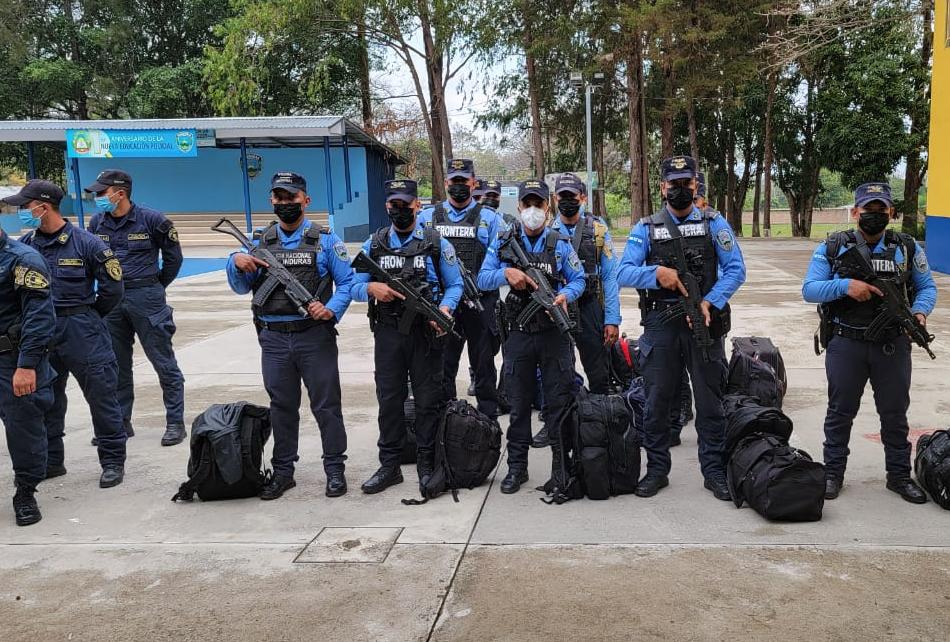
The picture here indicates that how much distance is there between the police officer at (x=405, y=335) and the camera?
189 inches

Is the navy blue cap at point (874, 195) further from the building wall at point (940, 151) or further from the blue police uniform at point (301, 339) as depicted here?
the building wall at point (940, 151)

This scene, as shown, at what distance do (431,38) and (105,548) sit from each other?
31.8 meters

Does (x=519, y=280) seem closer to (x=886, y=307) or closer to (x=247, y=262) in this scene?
(x=247, y=262)

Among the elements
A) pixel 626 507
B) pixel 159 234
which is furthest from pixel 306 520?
pixel 159 234

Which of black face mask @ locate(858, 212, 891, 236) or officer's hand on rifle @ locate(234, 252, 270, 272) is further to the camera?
officer's hand on rifle @ locate(234, 252, 270, 272)

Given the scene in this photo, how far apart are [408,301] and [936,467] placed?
301 cm

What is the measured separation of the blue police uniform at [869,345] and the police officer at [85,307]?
14.0 feet

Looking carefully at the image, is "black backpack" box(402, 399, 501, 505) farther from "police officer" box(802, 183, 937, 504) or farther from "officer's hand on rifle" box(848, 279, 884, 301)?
"officer's hand on rifle" box(848, 279, 884, 301)

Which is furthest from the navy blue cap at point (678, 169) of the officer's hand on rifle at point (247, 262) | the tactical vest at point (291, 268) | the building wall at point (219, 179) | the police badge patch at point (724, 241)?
the building wall at point (219, 179)

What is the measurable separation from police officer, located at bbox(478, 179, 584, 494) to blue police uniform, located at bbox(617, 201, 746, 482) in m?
0.39

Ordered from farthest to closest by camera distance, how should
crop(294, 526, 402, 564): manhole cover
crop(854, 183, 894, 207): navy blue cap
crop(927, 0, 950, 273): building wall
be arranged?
crop(927, 0, 950, 273): building wall, crop(854, 183, 894, 207): navy blue cap, crop(294, 526, 402, 564): manhole cover

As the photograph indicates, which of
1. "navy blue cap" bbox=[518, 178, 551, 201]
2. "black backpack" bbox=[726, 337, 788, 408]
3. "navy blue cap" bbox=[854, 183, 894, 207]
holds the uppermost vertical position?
"navy blue cap" bbox=[518, 178, 551, 201]

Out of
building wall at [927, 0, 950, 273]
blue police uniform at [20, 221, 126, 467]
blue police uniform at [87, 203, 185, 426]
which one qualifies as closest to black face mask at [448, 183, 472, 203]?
blue police uniform at [87, 203, 185, 426]

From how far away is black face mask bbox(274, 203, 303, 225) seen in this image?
4770 millimetres
